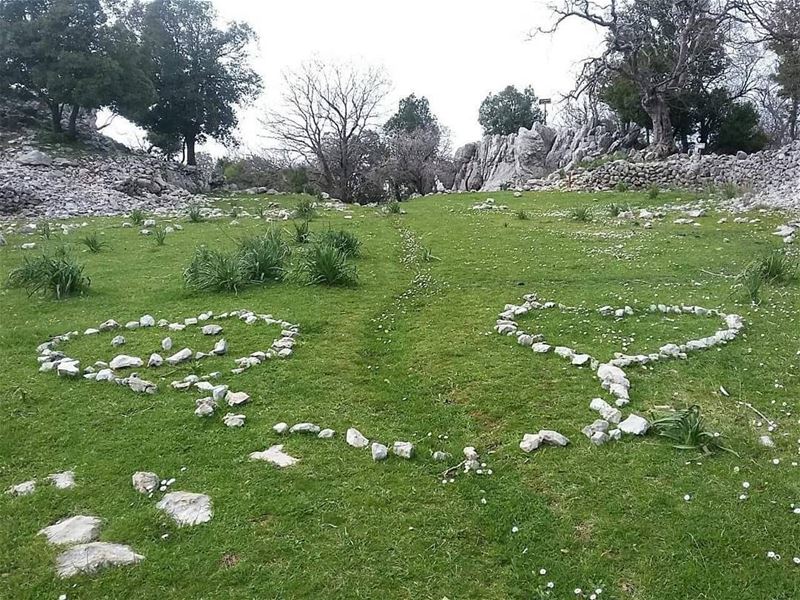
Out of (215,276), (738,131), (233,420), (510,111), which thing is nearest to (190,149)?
(510,111)

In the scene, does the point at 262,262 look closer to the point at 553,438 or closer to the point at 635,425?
the point at 553,438

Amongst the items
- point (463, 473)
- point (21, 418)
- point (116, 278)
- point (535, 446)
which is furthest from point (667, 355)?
point (116, 278)

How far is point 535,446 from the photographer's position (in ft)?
15.5

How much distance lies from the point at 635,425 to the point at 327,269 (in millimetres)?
5922

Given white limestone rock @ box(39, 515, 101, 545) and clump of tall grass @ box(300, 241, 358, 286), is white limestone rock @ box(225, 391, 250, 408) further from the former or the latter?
clump of tall grass @ box(300, 241, 358, 286)

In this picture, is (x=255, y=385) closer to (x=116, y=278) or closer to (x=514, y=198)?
(x=116, y=278)

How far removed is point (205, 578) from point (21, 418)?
2.89 meters

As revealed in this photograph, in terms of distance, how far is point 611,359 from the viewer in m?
6.32

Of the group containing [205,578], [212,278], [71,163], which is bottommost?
[205,578]

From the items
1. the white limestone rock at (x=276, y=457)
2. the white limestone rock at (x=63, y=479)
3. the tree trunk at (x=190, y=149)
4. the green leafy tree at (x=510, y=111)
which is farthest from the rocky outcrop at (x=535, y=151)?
the white limestone rock at (x=63, y=479)

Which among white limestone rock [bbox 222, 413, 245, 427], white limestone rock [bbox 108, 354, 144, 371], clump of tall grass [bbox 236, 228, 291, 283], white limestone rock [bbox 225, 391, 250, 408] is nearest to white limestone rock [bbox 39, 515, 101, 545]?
white limestone rock [bbox 222, 413, 245, 427]

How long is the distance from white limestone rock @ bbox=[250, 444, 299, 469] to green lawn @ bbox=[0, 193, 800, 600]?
0.08 m

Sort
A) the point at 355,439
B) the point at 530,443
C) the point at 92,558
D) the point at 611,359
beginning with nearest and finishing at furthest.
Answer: the point at 92,558
the point at 530,443
the point at 355,439
the point at 611,359

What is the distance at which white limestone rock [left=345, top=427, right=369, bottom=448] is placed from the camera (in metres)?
4.80
